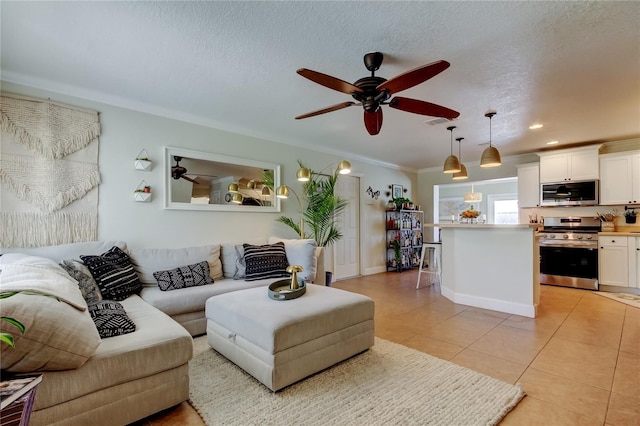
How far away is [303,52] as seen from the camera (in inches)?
92.7

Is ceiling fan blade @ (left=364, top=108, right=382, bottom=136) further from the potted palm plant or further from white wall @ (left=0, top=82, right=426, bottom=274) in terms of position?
white wall @ (left=0, top=82, right=426, bottom=274)

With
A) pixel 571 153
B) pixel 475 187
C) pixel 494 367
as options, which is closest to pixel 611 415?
pixel 494 367

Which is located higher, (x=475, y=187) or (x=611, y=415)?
(x=475, y=187)

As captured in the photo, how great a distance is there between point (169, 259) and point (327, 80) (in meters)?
2.53

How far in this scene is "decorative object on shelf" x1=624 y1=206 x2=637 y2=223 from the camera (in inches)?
187

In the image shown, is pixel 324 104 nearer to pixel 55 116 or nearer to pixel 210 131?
pixel 210 131

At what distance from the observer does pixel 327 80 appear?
2008 mm

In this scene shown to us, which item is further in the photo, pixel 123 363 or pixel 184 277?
pixel 184 277

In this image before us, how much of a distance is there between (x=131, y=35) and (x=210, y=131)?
1862 millimetres

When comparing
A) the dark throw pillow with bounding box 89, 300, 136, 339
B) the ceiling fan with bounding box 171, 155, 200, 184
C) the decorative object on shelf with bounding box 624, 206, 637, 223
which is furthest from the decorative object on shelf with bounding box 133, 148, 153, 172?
the decorative object on shelf with bounding box 624, 206, 637, 223

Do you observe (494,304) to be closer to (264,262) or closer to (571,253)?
(571,253)

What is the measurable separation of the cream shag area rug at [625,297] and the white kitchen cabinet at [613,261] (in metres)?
0.21

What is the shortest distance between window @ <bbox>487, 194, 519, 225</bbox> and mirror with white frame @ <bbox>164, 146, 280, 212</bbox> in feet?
25.2

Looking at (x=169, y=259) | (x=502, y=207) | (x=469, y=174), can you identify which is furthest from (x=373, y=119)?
(x=502, y=207)
